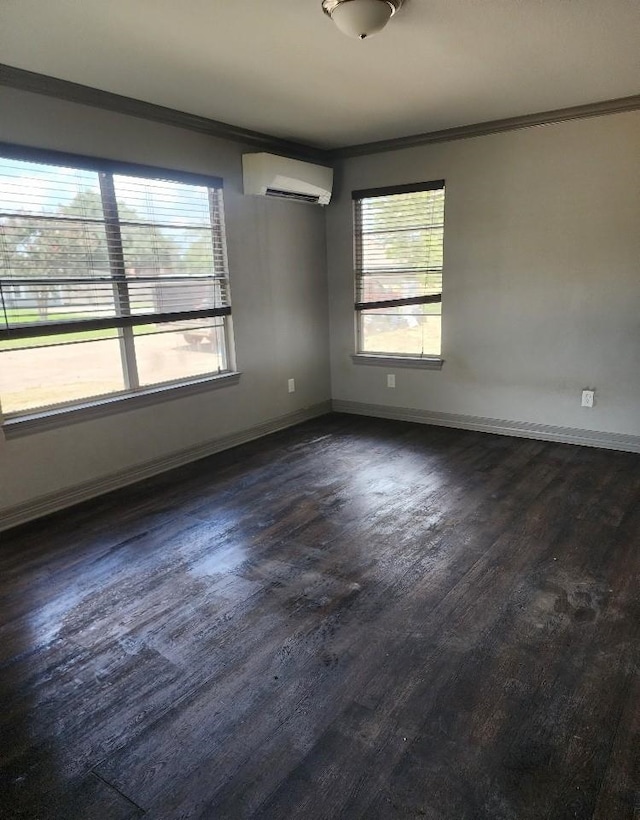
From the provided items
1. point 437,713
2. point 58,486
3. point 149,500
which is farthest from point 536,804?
point 58,486

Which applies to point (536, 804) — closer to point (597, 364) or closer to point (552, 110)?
point (597, 364)

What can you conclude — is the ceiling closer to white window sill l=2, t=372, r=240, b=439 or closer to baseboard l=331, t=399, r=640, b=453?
white window sill l=2, t=372, r=240, b=439

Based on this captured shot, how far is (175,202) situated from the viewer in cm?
385

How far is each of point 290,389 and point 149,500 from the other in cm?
191

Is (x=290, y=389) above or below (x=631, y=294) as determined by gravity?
below

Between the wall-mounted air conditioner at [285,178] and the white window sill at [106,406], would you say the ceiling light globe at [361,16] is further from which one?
the white window sill at [106,406]

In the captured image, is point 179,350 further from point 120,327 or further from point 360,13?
point 360,13

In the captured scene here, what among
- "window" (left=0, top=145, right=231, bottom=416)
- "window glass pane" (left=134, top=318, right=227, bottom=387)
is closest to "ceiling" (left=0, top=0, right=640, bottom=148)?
"window" (left=0, top=145, right=231, bottom=416)

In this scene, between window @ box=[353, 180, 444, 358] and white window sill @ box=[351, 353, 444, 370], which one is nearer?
window @ box=[353, 180, 444, 358]

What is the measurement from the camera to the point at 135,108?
11.2 feet

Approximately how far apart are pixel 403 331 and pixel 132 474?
2.65 m

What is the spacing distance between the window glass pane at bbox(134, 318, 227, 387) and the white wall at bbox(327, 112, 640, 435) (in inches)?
71.5

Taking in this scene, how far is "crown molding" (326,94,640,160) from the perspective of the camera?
370 centimetres

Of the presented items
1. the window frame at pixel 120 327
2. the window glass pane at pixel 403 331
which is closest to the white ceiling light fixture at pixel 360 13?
the window frame at pixel 120 327
